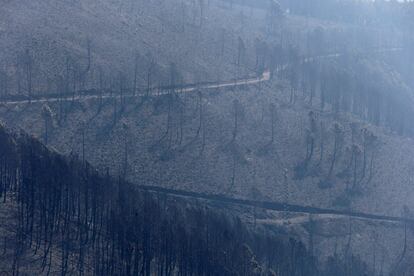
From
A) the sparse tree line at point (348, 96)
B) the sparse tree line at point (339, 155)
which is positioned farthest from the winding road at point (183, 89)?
the sparse tree line at point (339, 155)

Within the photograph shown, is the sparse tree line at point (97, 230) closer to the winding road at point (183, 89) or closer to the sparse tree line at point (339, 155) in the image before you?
the winding road at point (183, 89)

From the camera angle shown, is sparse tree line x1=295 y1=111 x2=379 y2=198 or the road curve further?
sparse tree line x1=295 y1=111 x2=379 y2=198

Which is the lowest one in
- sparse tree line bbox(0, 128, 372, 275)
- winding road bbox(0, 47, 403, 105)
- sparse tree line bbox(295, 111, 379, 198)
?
sparse tree line bbox(0, 128, 372, 275)

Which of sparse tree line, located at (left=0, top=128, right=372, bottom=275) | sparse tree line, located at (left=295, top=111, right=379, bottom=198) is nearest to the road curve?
sparse tree line, located at (left=295, top=111, right=379, bottom=198)

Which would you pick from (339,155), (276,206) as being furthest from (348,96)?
(276,206)

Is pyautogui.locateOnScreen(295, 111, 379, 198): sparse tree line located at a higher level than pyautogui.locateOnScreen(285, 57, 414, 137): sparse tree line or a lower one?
lower

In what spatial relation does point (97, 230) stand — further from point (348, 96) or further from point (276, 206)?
point (348, 96)

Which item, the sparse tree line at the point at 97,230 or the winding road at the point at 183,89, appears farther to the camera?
the winding road at the point at 183,89

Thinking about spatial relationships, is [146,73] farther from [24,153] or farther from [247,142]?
[24,153]

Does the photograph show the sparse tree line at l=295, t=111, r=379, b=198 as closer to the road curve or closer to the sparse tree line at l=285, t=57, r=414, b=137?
the road curve
